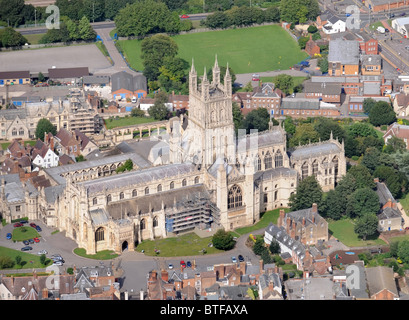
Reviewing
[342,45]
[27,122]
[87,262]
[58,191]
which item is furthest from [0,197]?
[342,45]

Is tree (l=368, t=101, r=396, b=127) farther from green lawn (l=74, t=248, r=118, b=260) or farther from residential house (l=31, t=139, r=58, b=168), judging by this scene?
green lawn (l=74, t=248, r=118, b=260)

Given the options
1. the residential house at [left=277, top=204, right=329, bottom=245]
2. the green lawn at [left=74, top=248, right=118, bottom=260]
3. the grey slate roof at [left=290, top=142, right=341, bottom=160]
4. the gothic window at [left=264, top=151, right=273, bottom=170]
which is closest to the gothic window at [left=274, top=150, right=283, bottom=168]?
the gothic window at [left=264, top=151, right=273, bottom=170]

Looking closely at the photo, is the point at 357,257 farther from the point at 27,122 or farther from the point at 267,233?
the point at 27,122

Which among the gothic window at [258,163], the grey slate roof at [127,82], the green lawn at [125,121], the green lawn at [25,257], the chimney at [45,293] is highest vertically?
the grey slate roof at [127,82]

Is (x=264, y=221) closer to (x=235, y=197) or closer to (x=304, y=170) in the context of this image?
(x=235, y=197)

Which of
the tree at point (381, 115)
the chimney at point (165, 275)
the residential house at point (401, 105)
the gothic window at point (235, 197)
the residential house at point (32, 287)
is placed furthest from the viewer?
the residential house at point (401, 105)

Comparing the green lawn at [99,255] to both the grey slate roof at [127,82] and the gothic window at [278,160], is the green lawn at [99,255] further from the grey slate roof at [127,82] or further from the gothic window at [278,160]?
the grey slate roof at [127,82]

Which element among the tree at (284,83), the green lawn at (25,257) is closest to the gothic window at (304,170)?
the green lawn at (25,257)
